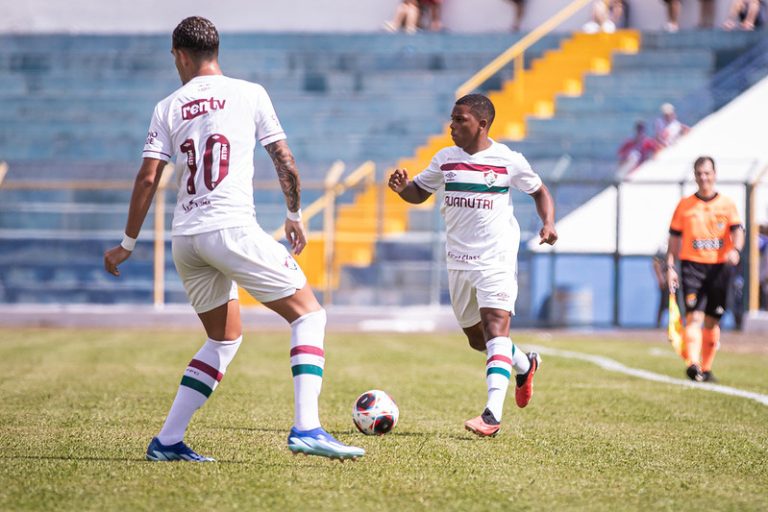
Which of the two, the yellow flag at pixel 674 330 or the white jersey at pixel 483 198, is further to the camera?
the yellow flag at pixel 674 330

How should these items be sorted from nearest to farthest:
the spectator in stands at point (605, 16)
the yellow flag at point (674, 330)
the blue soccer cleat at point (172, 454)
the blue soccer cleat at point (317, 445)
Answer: the blue soccer cleat at point (317, 445) < the blue soccer cleat at point (172, 454) < the yellow flag at point (674, 330) < the spectator in stands at point (605, 16)

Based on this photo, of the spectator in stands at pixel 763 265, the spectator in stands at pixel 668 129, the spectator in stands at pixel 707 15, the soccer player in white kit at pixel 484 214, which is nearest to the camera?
the soccer player in white kit at pixel 484 214

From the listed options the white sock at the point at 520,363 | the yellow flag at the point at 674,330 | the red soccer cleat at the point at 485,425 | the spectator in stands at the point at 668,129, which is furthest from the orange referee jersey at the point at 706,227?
the spectator in stands at the point at 668,129

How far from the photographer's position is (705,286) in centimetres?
1094

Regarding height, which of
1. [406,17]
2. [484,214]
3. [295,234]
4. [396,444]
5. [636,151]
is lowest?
[396,444]

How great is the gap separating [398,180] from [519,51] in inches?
821

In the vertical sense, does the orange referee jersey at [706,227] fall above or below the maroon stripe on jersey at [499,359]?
above

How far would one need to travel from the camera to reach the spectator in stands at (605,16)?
2798 cm

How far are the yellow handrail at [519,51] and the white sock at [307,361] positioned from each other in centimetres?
2086

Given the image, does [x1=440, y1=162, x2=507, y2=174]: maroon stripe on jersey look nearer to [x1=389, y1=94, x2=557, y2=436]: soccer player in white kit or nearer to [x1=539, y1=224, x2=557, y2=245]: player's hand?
[x1=389, y1=94, x2=557, y2=436]: soccer player in white kit

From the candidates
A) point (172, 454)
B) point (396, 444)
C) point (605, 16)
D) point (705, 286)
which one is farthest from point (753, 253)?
point (172, 454)

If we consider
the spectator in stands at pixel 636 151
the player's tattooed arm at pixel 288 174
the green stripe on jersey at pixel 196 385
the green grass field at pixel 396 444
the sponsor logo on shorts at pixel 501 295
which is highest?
the spectator in stands at pixel 636 151

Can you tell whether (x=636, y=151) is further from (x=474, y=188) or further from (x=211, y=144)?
(x=211, y=144)

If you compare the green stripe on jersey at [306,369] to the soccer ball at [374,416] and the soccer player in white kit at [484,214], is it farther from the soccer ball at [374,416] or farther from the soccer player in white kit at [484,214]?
the soccer player in white kit at [484,214]
